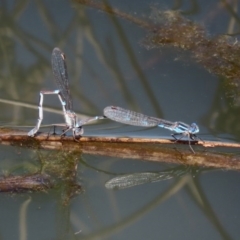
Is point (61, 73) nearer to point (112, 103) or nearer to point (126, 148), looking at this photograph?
point (112, 103)

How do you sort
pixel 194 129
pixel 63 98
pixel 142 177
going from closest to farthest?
1. pixel 142 177
2. pixel 194 129
3. pixel 63 98

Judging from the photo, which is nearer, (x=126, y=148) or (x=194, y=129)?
(x=126, y=148)

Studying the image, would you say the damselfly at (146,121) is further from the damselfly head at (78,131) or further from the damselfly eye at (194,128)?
the damselfly head at (78,131)

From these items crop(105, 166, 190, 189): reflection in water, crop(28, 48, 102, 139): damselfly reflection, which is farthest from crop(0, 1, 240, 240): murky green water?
crop(28, 48, 102, 139): damselfly reflection

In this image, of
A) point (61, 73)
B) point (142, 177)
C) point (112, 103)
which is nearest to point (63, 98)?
point (61, 73)

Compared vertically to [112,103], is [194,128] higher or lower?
lower

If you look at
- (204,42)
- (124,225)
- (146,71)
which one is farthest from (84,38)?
(124,225)
